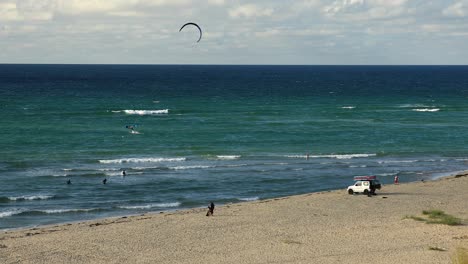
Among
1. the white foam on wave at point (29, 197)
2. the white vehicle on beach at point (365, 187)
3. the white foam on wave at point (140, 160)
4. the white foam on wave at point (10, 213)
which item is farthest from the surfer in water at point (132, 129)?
the white vehicle on beach at point (365, 187)

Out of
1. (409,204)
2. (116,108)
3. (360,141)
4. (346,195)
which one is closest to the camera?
(409,204)

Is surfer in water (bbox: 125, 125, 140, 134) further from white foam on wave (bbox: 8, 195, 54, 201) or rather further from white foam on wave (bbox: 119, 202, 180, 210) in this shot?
white foam on wave (bbox: 119, 202, 180, 210)

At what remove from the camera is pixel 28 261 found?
24781 millimetres

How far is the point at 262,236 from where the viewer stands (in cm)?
2830

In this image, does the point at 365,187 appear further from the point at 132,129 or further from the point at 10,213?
the point at 132,129

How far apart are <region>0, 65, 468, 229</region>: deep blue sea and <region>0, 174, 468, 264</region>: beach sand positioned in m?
3.97

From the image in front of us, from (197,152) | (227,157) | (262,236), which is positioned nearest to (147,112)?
(197,152)

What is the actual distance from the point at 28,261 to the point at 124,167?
23.7 metres

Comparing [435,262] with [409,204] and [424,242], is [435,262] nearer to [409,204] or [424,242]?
[424,242]

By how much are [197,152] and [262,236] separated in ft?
90.4

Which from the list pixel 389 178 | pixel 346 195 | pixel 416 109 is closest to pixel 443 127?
pixel 416 109

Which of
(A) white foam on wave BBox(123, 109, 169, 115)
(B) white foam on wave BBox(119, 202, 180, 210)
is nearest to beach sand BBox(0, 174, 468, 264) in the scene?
(B) white foam on wave BBox(119, 202, 180, 210)

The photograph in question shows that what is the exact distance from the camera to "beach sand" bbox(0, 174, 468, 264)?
25125 millimetres

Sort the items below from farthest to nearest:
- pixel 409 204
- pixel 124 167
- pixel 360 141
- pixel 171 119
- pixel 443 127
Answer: pixel 171 119, pixel 443 127, pixel 360 141, pixel 124 167, pixel 409 204
